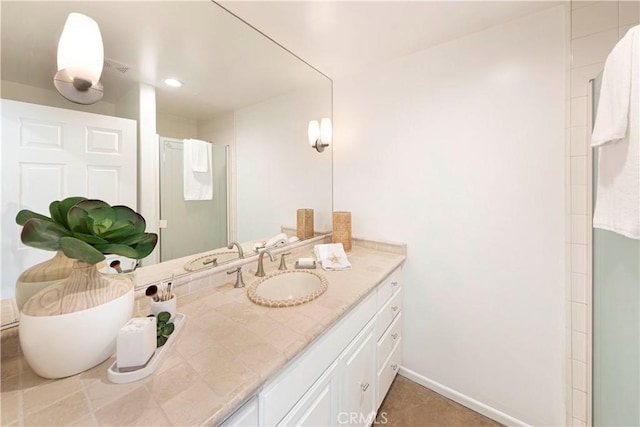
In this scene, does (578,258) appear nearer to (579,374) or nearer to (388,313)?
(579,374)

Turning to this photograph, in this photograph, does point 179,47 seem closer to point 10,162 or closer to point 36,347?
point 10,162

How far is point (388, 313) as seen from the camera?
4.67 feet

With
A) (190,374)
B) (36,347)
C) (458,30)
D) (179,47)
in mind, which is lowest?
(190,374)

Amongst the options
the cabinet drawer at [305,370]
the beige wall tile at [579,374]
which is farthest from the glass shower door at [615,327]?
the cabinet drawer at [305,370]

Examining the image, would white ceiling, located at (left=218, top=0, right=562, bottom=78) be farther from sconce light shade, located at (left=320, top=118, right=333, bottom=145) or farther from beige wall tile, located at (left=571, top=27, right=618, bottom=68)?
sconce light shade, located at (left=320, top=118, right=333, bottom=145)

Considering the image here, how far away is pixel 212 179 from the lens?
4.16ft

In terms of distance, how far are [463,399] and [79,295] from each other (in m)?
1.98

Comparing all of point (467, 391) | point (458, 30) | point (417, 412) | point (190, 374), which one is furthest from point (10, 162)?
point (467, 391)

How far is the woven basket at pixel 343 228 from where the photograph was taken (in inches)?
68.9

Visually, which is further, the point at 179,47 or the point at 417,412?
the point at 417,412

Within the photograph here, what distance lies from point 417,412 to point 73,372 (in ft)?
5.49

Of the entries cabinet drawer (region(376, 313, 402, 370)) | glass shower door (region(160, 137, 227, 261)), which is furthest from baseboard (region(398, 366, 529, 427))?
glass shower door (region(160, 137, 227, 261))

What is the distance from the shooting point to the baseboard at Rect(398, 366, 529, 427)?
4.27 ft

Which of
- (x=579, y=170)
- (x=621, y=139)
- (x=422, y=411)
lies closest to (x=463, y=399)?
(x=422, y=411)
